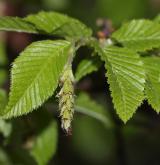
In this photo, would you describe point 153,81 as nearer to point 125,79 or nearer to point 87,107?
point 125,79

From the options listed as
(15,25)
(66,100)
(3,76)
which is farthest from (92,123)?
(66,100)

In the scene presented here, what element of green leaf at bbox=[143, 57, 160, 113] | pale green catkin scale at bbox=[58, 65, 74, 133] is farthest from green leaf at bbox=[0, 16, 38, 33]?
green leaf at bbox=[143, 57, 160, 113]

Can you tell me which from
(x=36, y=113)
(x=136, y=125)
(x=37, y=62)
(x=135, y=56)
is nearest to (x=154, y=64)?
(x=135, y=56)

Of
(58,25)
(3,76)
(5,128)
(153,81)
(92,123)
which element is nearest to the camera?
(153,81)

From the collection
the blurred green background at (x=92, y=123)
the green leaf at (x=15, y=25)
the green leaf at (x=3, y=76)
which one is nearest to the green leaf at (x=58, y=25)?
the green leaf at (x=15, y=25)

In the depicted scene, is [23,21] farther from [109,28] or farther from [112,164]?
[112,164]

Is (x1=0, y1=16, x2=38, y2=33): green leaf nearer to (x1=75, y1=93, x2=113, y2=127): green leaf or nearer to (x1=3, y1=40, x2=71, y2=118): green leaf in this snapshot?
(x1=3, y1=40, x2=71, y2=118): green leaf
